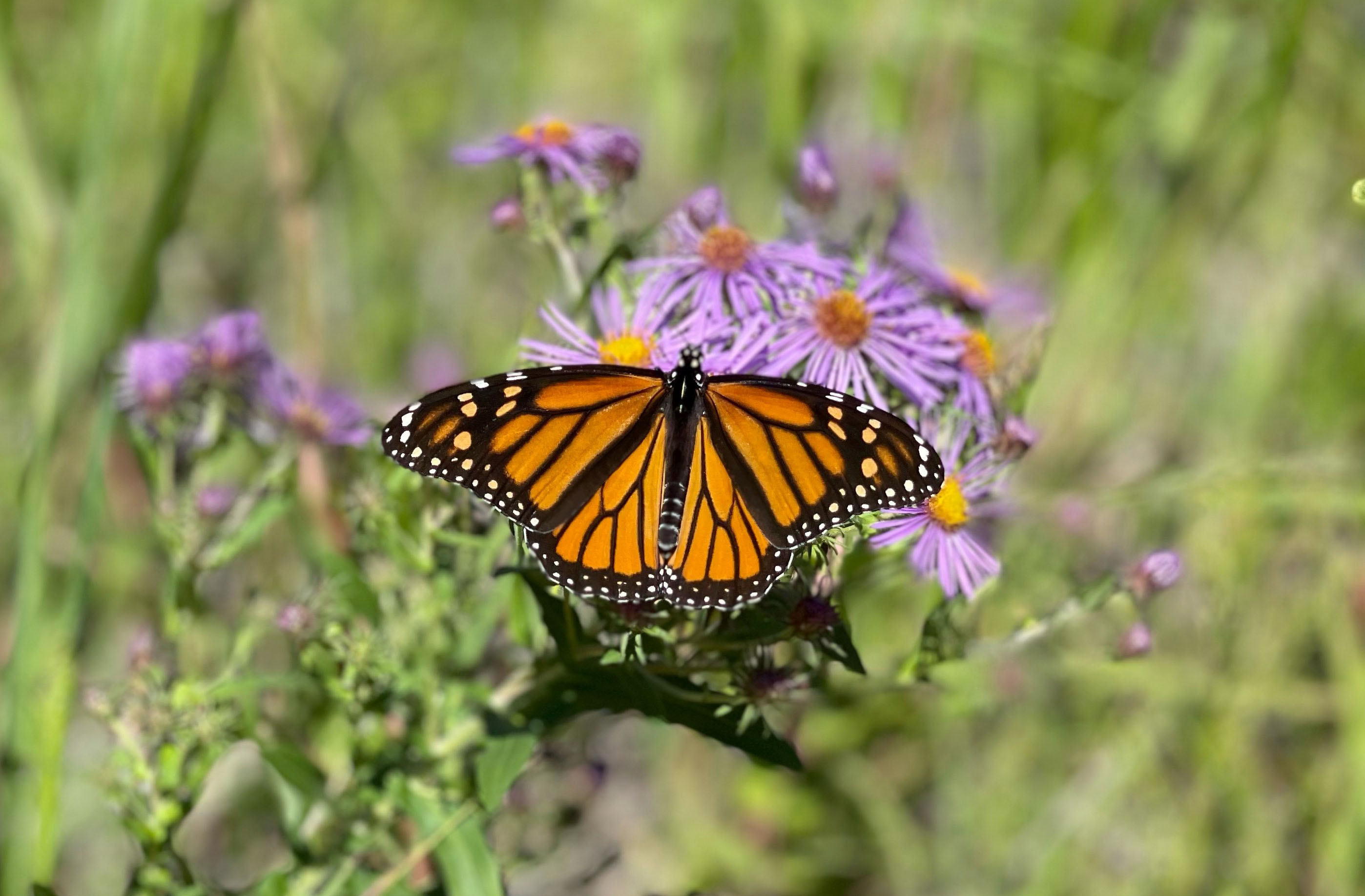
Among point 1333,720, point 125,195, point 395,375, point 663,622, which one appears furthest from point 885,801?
point 125,195

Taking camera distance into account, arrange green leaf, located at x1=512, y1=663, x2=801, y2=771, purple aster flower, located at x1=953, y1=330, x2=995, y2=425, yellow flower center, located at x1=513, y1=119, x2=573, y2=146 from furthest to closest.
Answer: yellow flower center, located at x1=513, y1=119, x2=573, y2=146 → purple aster flower, located at x1=953, y1=330, x2=995, y2=425 → green leaf, located at x1=512, y1=663, x2=801, y2=771

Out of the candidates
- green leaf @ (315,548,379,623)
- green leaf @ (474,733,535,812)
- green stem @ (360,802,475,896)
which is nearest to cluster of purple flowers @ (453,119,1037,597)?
green leaf @ (315,548,379,623)

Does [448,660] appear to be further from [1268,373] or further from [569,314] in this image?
[1268,373]

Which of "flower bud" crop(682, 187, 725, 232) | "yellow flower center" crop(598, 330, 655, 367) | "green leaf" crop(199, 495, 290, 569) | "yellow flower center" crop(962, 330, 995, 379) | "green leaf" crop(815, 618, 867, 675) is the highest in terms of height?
"flower bud" crop(682, 187, 725, 232)

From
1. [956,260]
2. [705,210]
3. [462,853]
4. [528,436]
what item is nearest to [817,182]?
[705,210]

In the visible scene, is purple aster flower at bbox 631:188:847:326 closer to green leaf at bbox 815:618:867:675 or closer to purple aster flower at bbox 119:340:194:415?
green leaf at bbox 815:618:867:675

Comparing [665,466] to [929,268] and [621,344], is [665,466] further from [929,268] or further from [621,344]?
[929,268]

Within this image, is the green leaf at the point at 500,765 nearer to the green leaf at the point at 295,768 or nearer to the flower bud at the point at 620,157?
the green leaf at the point at 295,768
